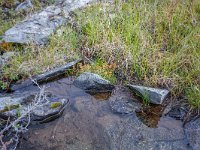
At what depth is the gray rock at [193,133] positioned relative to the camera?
11.3 ft

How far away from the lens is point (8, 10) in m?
6.94

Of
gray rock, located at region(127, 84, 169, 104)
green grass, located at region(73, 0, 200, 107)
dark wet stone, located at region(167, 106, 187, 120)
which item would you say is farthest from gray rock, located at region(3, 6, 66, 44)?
dark wet stone, located at region(167, 106, 187, 120)

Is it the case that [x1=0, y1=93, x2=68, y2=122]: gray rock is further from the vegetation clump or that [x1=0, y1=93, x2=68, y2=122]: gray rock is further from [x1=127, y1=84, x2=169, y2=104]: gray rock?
[x1=127, y1=84, x2=169, y2=104]: gray rock

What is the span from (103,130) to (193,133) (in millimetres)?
1102

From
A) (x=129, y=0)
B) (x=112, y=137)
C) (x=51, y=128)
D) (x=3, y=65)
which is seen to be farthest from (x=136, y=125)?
(x=129, y=0)

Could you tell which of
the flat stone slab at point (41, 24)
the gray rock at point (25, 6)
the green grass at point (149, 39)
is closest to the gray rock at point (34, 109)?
the green grass at point (149, 39)

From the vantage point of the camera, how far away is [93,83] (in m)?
4.27

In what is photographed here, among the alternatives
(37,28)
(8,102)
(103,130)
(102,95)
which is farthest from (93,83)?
(37,28)

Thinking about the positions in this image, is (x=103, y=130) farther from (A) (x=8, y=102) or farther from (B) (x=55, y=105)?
(A) (x=8, y=102)

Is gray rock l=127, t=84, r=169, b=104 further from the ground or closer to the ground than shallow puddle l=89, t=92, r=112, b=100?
further from the ground

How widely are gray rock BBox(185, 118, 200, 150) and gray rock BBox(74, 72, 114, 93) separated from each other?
1229mm

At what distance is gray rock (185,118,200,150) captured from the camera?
11.3 feet

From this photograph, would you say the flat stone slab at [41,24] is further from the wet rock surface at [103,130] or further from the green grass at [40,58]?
the wet rock surface at [103,130]

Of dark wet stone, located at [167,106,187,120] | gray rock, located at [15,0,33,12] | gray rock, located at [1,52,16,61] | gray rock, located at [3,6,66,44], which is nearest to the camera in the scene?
dark wet stone, located at [167,106,187,120]
